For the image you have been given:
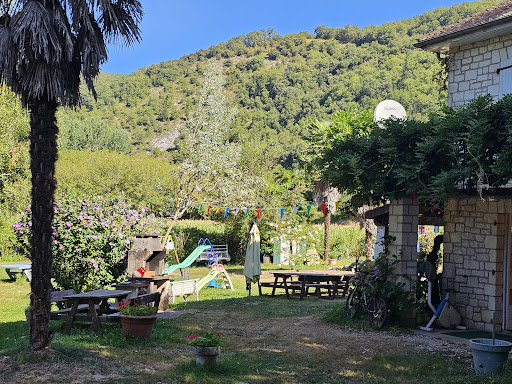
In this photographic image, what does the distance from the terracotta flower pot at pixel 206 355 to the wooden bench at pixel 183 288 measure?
6.82 metres

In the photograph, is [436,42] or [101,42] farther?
[436,42]

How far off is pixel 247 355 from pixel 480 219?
5.18 m

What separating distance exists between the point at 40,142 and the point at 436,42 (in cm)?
792

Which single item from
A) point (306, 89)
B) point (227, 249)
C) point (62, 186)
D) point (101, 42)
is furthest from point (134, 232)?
point (306, 89)

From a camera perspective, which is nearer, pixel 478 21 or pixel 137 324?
pixel 137 324

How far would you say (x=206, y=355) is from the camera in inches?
273

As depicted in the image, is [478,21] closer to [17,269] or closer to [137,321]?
[137,321]

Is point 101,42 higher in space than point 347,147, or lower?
higher

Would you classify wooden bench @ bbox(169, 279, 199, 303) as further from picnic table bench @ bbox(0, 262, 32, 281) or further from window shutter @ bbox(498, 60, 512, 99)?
window shutter @ bbox(498, 60, 512, 99)

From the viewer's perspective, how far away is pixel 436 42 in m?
11.2

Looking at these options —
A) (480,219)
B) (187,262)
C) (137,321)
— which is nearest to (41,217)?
(137,321)

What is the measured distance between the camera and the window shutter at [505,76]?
10.2 meters

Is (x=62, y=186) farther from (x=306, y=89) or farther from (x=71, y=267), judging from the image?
(x=306, y=89)

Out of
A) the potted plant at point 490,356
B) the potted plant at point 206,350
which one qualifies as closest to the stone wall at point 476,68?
the potted plant at point 490,356
